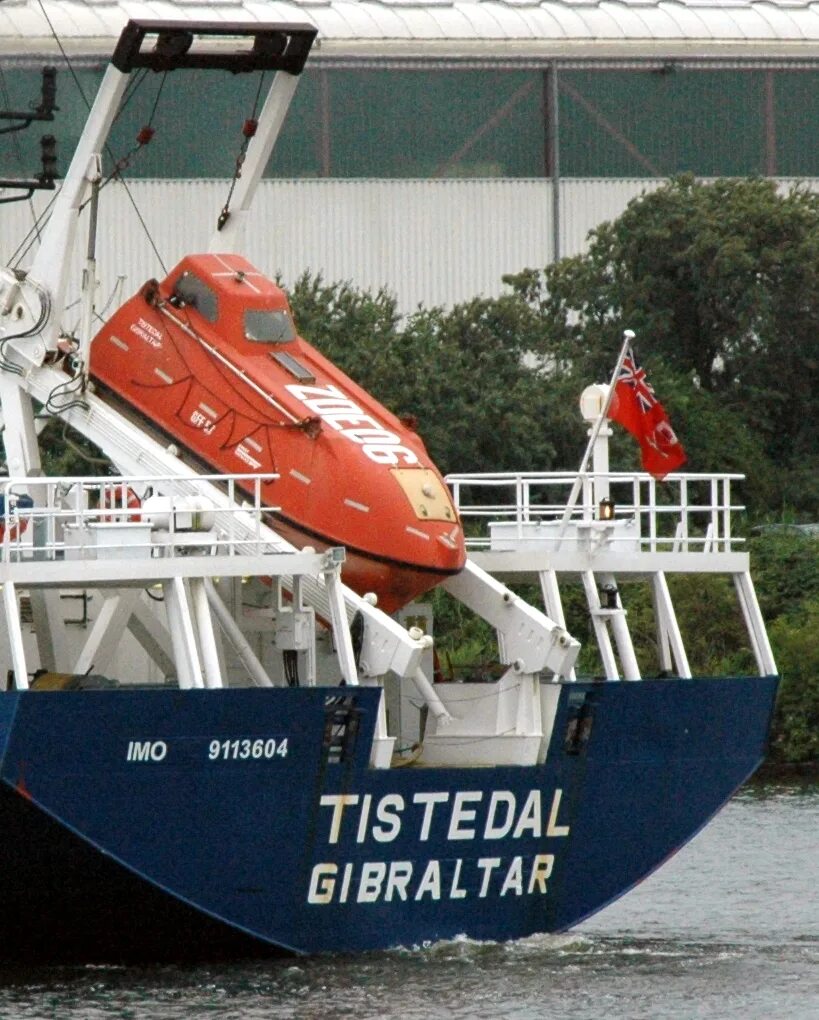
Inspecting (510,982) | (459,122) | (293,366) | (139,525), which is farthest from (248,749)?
(459,122)

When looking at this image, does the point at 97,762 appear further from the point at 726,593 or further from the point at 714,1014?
the point at 726,593

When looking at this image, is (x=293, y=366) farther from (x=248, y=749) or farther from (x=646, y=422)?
(x=248, y=749)

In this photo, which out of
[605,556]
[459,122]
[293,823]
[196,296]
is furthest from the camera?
[459,122]

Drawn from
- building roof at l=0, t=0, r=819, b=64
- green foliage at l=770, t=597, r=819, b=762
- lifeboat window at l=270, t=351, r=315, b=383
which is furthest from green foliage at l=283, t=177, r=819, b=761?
lifeboat window at l=270, t=351, r=315, b=383

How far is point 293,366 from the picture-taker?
90.9 feet

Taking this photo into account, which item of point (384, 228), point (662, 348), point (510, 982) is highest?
point (384, 228)

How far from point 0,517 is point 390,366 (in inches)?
1023

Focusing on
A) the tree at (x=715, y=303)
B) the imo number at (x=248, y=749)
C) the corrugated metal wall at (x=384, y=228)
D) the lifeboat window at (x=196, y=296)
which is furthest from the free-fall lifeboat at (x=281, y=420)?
the tree at (x=715, y=303)

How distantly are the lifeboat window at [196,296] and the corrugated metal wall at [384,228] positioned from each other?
2706 centimetres

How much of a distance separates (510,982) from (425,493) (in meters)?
4.64

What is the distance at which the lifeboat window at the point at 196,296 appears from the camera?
1092 inches

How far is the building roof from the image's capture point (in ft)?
183

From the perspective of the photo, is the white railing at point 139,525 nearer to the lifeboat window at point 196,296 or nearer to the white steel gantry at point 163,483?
the white steel gantry at point 163,483

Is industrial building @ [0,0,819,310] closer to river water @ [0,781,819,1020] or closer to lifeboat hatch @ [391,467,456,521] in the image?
lifeboat hatch @ [391,467,456,521]
